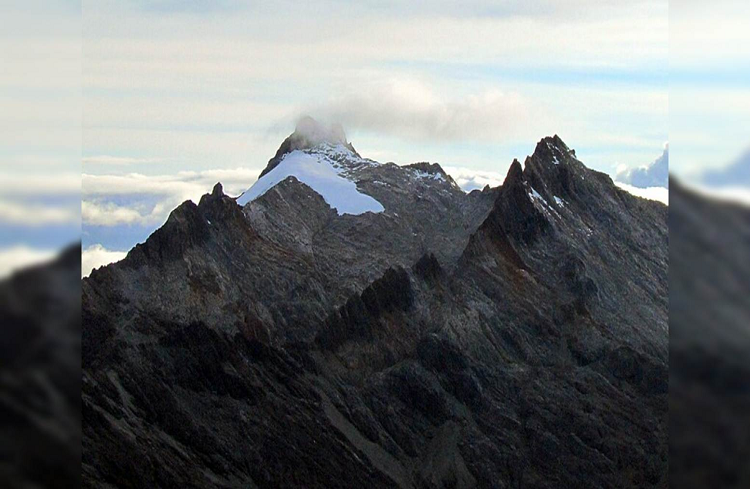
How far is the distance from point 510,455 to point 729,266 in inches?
4385

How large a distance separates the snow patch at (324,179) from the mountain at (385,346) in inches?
134

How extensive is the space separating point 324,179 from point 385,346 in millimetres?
37480

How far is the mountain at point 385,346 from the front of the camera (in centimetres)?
13825

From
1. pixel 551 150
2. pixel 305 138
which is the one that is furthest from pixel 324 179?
pixel 551 150

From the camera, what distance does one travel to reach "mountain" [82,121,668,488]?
13825cm

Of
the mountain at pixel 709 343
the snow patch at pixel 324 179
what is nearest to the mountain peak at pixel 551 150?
the snow patch at pixel 324 179

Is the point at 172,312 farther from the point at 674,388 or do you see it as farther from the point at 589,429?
the point at 674,388

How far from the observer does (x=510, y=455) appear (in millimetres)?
142250

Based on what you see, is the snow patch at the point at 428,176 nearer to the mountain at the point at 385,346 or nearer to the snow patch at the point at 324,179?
the snow patch at the point at 324,179

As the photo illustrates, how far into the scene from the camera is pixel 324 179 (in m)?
182

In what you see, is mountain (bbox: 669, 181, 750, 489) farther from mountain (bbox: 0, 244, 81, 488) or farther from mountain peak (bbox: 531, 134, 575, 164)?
mountain peak (bbox: 531, 134, 575, 164)

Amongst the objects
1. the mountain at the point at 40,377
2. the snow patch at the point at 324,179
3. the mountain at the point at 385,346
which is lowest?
the mountain at the point at 40,377

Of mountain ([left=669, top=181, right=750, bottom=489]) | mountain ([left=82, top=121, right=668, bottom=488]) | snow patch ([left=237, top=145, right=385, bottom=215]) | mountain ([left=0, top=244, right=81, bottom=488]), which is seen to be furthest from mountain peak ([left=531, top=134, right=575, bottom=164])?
mountain ([left=669, top=181, right=750, bottom=489])

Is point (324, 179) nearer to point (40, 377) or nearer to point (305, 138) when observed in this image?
point (305, 138)
